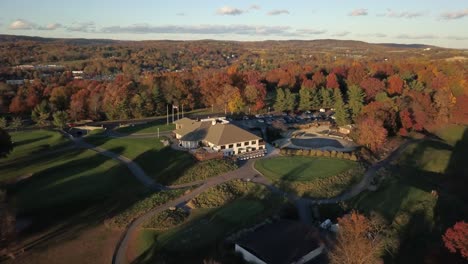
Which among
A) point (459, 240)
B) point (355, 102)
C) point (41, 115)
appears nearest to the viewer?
point (459, 240)

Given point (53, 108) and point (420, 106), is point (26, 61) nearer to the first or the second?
point (53, 108)

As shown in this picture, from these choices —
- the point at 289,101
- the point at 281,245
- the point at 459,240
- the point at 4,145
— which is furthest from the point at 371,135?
the point at 4,145

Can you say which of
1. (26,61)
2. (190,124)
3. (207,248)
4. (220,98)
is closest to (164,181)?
(207,248)

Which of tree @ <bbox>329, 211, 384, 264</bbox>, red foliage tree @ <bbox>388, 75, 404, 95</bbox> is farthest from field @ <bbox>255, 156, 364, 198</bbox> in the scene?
red foliage tree @ <bbox>388, 75, 404, 95</bbox>

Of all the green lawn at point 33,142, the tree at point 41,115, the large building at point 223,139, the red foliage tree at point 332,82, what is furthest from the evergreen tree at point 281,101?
the tree at point 41,115

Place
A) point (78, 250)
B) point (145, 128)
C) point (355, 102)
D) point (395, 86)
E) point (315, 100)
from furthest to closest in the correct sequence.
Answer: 1. point (395, 86)
2. point (315, 100)
3. point (355, 102)
4. point (145, 128)
5. point (78, 250)

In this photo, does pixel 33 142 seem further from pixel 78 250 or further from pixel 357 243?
pixel 357 243

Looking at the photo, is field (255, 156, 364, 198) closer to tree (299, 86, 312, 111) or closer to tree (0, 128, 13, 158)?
tree (0, 128, 13, 158)
